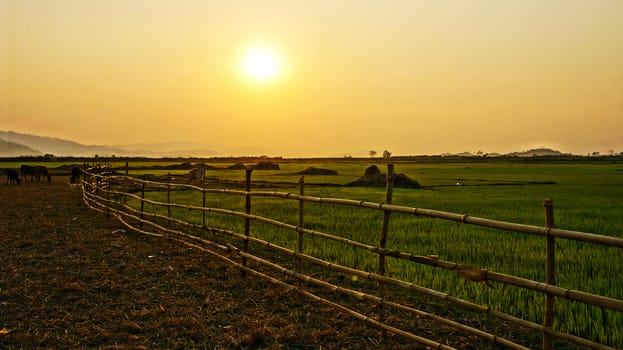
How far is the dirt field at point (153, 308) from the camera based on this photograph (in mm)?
4414

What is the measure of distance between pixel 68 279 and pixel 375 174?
27.6m

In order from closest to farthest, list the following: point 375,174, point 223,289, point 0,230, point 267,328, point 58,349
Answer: point 58,349 → point 267,328 → point 223,289 → point 0,230 → point 375,174

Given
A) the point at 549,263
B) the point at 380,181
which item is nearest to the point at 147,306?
the point at 549,263

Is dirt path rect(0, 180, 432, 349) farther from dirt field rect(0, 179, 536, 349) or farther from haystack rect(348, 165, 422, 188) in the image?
haystack rect(348, 165, 422, 188)

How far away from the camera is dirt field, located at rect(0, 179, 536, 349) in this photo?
441cm

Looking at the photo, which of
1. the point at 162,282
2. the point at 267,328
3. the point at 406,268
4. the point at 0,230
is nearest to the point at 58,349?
the point at 267,328

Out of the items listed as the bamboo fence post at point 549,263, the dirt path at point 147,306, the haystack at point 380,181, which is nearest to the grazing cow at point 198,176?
the dirt path at point 147,306

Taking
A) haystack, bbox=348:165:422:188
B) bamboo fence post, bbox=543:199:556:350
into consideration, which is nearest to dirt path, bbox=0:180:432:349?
bamboo fence post, bbox=543:199:556:350

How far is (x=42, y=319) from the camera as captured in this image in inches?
195

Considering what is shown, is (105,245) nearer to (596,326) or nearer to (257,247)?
(257,247)

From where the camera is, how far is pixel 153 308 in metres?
5.32

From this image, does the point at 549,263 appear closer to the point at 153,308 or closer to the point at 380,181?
the point at 153,308

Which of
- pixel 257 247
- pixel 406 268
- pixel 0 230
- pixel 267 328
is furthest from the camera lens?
pixel 0 230

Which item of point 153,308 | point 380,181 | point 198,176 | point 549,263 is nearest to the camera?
point 549,263
